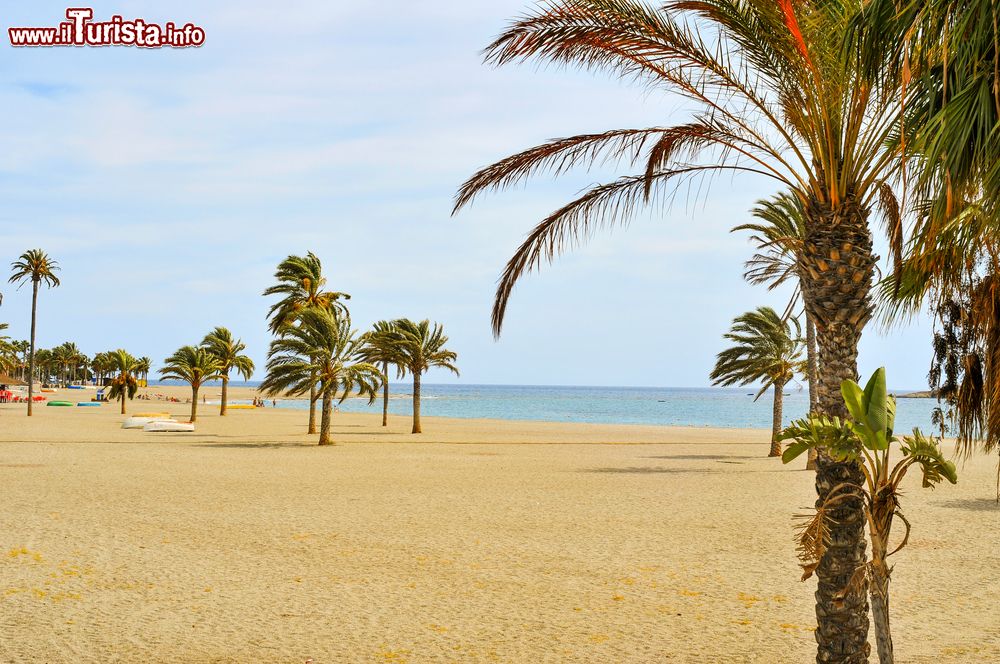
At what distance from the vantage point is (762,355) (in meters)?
28.9

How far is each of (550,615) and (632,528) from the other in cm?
507

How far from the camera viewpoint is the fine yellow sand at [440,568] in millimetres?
7441

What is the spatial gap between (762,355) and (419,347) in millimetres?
15848

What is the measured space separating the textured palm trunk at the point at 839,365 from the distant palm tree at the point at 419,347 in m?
31.9

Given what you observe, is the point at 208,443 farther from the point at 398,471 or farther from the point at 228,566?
the point at 228,566

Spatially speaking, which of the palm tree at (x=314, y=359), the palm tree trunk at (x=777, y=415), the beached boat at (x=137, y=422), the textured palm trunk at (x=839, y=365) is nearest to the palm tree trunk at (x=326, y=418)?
the palm tree at (x=314, y=359)

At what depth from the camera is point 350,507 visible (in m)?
15.0

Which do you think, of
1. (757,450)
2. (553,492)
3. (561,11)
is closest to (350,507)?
(553,492)

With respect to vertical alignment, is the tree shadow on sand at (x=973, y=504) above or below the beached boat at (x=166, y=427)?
above

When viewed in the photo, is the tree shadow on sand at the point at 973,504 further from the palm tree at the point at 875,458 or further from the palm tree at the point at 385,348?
the palm tree at the point at 385,348

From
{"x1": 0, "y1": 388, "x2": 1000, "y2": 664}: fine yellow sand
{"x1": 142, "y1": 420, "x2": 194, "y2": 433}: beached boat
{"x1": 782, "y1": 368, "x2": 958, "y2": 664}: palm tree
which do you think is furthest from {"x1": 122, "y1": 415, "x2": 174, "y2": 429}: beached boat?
{"x1": 782, "y1": 368, "x2": 958, "y2": 664}: palm tree

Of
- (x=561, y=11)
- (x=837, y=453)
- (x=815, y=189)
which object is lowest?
(x=837, y=453)

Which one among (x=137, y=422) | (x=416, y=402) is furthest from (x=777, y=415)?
(x=137, y=422)

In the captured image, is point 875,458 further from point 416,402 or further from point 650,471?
point 416,402
